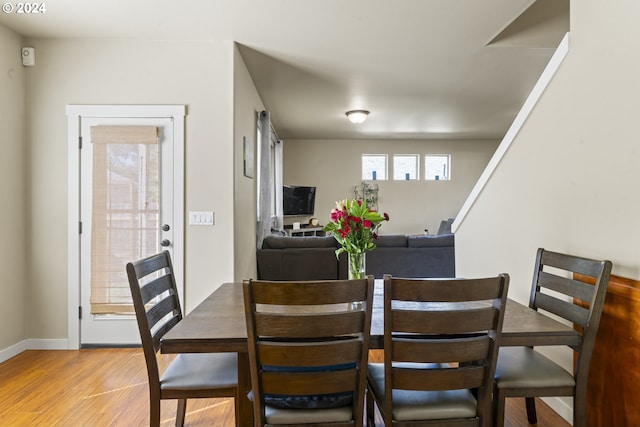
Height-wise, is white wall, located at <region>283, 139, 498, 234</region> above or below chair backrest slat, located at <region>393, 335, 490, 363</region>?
above

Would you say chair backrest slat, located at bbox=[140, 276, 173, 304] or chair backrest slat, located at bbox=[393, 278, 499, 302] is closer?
chair backrest slat, located at bbox=[393, 278, 499, 302]

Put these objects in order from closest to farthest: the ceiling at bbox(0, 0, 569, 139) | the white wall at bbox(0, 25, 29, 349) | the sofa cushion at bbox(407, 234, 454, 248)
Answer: the ceiling at bbox(0, 0, 569, 139), the white wall at bbox(0, 25, 29, 349), the sofa cushion at bbox(407, 234, 454, 248)

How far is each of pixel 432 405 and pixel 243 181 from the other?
2696 millimetres

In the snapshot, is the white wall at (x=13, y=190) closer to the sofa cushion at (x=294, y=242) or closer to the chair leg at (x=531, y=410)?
the sofa cushion at (x=294, y=242)

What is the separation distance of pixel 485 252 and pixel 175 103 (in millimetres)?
2810

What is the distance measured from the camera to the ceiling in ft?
8.56

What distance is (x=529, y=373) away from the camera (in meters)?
1.55

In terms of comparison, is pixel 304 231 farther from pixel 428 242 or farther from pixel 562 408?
pixel 562 408

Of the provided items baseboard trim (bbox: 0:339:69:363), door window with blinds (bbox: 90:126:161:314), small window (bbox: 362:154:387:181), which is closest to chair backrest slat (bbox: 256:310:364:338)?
door window with blinds (bbox: 90:126:161:314)


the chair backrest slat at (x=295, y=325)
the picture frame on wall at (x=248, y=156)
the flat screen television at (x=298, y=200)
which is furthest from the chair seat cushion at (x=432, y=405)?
the flat screen television at (x=298, y=200)

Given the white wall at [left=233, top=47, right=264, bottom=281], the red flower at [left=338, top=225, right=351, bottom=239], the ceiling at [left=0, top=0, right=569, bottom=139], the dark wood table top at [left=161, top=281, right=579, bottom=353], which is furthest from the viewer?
the white wall at [left=233, top=47, right=264, bottom=281]

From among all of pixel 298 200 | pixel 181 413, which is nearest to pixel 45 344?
pixel 181 413

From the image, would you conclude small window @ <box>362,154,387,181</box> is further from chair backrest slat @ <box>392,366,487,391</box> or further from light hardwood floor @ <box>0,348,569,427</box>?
chair backrest slat @ <box>392,366,487,391</box>

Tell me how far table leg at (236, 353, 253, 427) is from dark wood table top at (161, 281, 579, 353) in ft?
0.44
